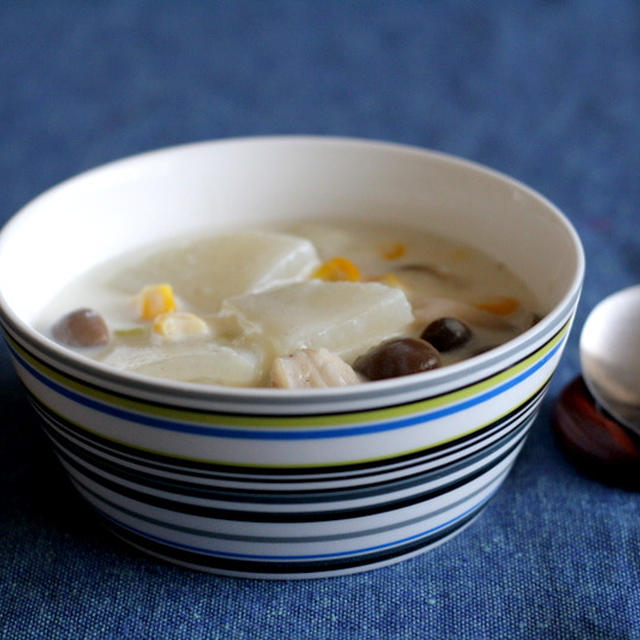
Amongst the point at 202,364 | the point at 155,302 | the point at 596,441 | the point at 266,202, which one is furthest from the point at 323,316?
the point at 266,202

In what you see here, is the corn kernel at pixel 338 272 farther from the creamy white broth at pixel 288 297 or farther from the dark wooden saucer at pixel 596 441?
the dark wooden saucer at pixel 596 441

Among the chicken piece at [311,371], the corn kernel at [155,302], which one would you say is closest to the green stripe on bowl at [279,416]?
the chicken piece at [311,371]

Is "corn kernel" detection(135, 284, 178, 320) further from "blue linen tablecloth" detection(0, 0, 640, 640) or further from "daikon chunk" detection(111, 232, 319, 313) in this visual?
"blue linen tablecloth" detection(0, 0, 640, 640)

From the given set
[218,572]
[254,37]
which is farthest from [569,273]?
[254,37]

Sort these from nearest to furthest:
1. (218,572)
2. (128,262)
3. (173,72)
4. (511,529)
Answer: (218,572), (511,529), (128,262), (173,72)

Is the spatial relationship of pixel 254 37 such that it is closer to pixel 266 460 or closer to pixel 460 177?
pixel 460 177

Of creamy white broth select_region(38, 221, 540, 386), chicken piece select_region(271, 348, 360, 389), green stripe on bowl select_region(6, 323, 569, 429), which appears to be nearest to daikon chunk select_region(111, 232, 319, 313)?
creamy white broth select_region(38, 221, 540, 386)
